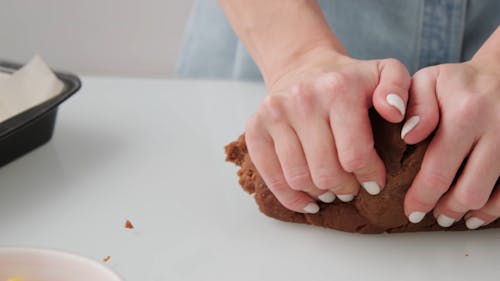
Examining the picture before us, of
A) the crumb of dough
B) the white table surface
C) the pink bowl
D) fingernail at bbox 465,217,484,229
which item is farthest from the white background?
the pink bowl

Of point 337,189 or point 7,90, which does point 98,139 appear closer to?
point 7,90

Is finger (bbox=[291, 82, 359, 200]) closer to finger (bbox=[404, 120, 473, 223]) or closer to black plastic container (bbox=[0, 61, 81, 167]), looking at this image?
finger (bbox=[404, 120, 473, 223])

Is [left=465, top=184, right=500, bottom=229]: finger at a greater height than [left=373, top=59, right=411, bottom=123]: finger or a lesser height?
lesser

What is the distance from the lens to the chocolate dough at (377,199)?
0.71m

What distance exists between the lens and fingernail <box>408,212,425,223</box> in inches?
28.7

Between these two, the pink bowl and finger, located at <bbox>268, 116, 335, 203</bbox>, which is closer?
the pink bowl

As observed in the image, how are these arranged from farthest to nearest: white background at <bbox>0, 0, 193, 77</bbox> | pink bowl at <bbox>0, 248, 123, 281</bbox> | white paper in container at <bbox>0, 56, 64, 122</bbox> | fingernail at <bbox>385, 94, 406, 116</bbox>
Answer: white background at <bbox>0, 0, 193, 77</bbox> → white paper in container at <bbox>0, 56, 64, 122</bbox> → fingernail at <bbox>385, 94, 406, 116</bbox> → pink bowl at <bbox>0, 248, 123, 281</bbox>

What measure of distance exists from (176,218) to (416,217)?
0.25 metres

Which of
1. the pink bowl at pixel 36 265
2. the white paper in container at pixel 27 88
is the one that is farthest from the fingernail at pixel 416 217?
the white paper in container at pixel 27 88

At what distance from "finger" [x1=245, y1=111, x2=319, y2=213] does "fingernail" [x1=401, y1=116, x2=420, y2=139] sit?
13 cm

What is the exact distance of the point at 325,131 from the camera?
71cm

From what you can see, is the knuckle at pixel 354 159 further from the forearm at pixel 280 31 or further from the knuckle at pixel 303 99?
the forearm at pixel 280 31

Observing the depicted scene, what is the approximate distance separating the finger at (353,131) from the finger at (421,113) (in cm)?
4

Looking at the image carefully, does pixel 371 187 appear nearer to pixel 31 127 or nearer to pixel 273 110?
pixel 273 110
